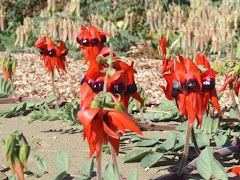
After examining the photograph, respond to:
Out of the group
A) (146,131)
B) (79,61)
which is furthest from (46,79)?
(146,131)

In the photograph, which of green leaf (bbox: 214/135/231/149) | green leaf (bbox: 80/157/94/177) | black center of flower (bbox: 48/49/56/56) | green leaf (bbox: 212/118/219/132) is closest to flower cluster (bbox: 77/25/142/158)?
green leaf (bbox: 80/157/94/177)

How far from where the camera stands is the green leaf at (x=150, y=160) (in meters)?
1.75

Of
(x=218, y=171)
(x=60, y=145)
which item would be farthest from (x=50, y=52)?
(x=218, y=171)

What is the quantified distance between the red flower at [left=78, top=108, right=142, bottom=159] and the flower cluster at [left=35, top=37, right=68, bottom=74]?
5.79 feet

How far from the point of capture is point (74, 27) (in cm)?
582

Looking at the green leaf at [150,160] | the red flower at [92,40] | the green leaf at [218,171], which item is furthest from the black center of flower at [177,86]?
the red flower at [92,40]

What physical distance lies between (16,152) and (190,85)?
0.55 m

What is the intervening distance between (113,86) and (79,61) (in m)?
3.99

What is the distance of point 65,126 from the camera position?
8.82 feet

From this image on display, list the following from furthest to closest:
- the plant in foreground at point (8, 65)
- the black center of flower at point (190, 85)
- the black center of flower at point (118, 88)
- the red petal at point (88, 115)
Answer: the plant in foreground at point (8, 65) < the black center of flower at point (190, 85) < the black center of flower at point (118, 88) < the red petal at point (88, 115)

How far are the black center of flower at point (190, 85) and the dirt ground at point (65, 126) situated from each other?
0.47 m

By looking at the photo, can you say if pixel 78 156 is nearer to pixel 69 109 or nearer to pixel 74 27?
pixel 69 109

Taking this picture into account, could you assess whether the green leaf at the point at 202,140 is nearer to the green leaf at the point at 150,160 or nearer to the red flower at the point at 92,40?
the green leaf at the point at 150,160

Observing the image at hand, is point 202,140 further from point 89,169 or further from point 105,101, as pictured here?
point 105,101
